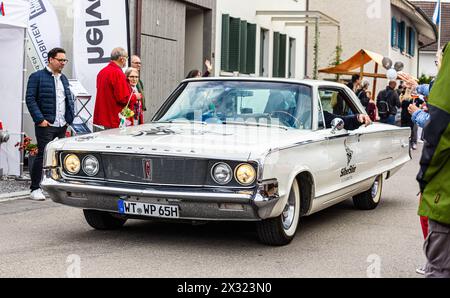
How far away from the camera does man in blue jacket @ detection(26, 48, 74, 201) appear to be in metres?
9.48

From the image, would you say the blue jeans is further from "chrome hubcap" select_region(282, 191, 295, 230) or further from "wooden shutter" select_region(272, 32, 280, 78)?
"chrome hubcap" select_region(282, 191, 295, 230)

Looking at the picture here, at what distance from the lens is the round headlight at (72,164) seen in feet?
22.1

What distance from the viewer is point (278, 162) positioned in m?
6.36

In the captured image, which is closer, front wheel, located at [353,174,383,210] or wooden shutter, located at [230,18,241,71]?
front wheel, located at [353,174,383,210]

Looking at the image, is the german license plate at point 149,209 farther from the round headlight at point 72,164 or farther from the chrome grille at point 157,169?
the round headlight at point 72,164

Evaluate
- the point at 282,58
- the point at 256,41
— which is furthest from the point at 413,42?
the point at 256,41

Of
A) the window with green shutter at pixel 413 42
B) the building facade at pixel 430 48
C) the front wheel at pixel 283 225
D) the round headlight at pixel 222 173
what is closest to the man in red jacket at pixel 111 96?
the front wheel at pixel 283 225

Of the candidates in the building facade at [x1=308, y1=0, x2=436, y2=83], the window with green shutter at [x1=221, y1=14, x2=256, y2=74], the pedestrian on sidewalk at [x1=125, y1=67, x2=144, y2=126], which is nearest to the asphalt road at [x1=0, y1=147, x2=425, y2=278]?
the pedestrian on sidewalk at [x1=125, y1=67, x2=144, y2=126]

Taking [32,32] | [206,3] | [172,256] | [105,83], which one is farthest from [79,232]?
[206,3]

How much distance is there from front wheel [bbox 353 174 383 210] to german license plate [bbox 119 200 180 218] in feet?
11.6

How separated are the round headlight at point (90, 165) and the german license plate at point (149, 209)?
0.40 meters

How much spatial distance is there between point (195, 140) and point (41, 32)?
7.03m

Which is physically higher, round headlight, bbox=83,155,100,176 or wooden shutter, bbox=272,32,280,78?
wooden shutter, bbox=272,32,280,78

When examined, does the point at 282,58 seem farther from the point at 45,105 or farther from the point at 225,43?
the point at 45,105
